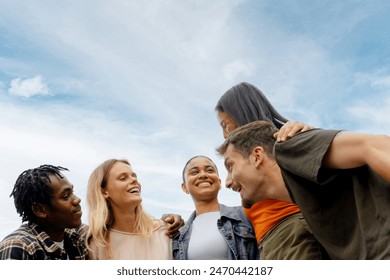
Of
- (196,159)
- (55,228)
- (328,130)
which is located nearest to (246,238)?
(196,159)

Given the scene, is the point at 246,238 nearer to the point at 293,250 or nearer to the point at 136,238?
the point at 136,238

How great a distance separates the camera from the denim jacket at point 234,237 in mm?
3131

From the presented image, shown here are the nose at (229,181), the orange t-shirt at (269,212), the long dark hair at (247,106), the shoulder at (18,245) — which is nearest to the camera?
the orange t-shirt at (269,212)

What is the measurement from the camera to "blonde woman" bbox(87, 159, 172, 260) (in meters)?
3.28

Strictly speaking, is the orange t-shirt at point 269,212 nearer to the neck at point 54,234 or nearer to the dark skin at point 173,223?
the dark skin at point 173,223

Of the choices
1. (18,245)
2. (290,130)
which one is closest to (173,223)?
(18,245)

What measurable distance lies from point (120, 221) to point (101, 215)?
17cm

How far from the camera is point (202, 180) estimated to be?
3.50 m

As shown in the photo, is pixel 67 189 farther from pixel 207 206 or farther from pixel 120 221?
pixel 207 206

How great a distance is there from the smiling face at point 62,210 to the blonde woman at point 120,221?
0.36 feet

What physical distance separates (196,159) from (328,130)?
1940 mm

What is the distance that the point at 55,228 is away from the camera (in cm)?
334

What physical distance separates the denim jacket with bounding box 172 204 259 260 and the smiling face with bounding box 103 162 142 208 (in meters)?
0.44

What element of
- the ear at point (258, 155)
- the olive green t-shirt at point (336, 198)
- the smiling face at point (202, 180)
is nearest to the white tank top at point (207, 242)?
the smiling face at point (202, 180)
